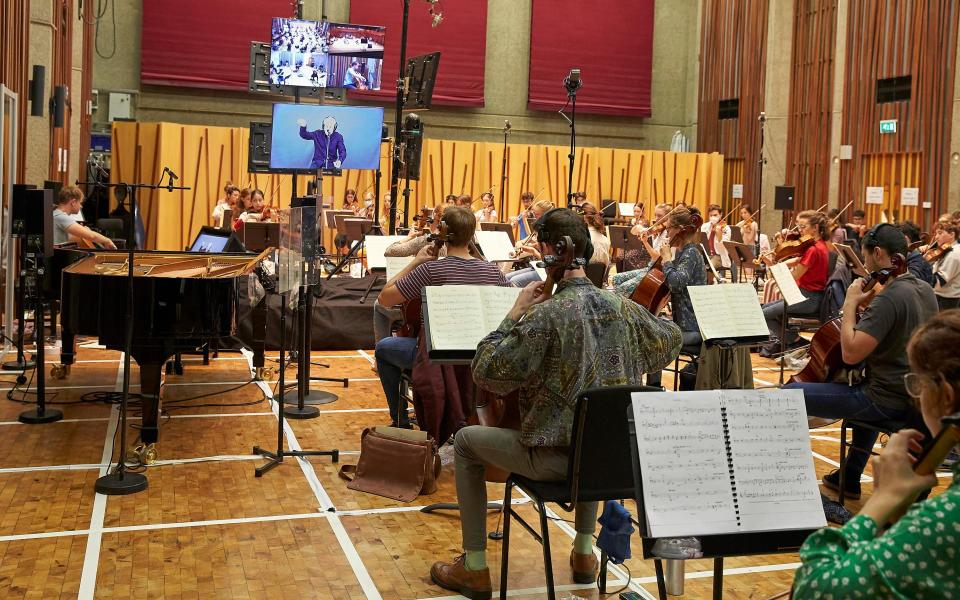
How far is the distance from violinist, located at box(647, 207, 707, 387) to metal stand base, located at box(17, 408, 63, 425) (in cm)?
387

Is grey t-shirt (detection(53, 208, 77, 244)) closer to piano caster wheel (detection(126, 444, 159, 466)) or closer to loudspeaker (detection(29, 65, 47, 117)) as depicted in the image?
loudspeaker (detection(29, 65, 47, 117))

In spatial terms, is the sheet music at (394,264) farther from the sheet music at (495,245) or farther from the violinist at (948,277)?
the violinist at (948,277)

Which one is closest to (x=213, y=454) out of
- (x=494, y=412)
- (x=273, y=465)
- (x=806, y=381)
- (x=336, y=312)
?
(x=273, y=465)

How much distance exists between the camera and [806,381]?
16.2 ft

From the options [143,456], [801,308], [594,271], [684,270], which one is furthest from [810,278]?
[143,456]

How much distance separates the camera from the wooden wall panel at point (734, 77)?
20984mm

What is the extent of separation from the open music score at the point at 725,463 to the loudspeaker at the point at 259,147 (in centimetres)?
678

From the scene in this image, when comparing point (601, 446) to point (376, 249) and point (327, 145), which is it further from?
point (327, 145)

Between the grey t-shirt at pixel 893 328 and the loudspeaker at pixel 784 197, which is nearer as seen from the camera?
the grey t-shirt at pixel 893 328

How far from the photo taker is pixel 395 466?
496 centimetres

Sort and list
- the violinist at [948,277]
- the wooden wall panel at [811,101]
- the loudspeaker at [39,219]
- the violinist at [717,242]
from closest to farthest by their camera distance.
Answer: the loudspeaker at [39,219] < the violinist at [948,277] < the violinist at [717,242] < the wooden wall panel at [811,101]

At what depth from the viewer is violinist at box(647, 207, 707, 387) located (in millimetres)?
6352

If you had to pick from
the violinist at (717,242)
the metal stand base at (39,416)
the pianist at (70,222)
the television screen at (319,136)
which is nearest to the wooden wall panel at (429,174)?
the violinist at (717,242)

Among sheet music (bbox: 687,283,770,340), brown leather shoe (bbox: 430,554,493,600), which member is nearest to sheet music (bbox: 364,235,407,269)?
sheet music (bbox: 687,283,770,340)
